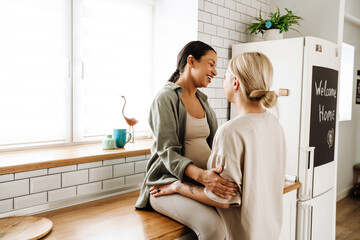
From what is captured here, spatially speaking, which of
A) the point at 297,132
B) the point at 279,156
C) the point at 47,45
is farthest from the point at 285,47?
the point at 47,45

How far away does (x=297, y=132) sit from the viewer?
2.27 m

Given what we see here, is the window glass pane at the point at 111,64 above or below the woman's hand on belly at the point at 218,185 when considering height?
above

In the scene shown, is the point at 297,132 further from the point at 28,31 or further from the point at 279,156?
the point at 28,31

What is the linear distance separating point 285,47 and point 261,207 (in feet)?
4.78

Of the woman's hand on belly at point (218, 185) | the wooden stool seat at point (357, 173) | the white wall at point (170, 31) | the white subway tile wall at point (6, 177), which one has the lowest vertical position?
the wooden stool seat at point (357, 173)

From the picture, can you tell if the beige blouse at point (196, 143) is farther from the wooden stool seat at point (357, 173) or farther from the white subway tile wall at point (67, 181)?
the wooden stool seat at point (357, 173)

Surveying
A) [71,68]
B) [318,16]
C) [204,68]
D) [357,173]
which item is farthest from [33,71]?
[357,173]

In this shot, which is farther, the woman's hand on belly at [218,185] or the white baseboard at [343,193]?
the white baseboard at [343,193]

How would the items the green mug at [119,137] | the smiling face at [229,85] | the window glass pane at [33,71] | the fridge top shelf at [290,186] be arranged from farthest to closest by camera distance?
the green mug at [119,137] → the fridge top shelf at [290,186] → the window glass pane at [33,71] → the smiling face at [229,85]

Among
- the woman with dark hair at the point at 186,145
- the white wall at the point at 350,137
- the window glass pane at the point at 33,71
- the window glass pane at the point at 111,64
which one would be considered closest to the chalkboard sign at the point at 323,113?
the woman with dark hair at the point at 186,145

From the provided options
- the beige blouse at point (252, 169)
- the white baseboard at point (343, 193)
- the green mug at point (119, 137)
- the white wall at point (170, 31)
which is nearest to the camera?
the beige blouse at point (252, 169)

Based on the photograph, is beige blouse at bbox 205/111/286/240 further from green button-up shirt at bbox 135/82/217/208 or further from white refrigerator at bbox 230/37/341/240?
white refrigerator at bbox 230/37/341/240

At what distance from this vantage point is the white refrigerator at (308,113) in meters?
2.23

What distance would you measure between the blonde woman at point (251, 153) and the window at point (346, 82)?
13.1ft
